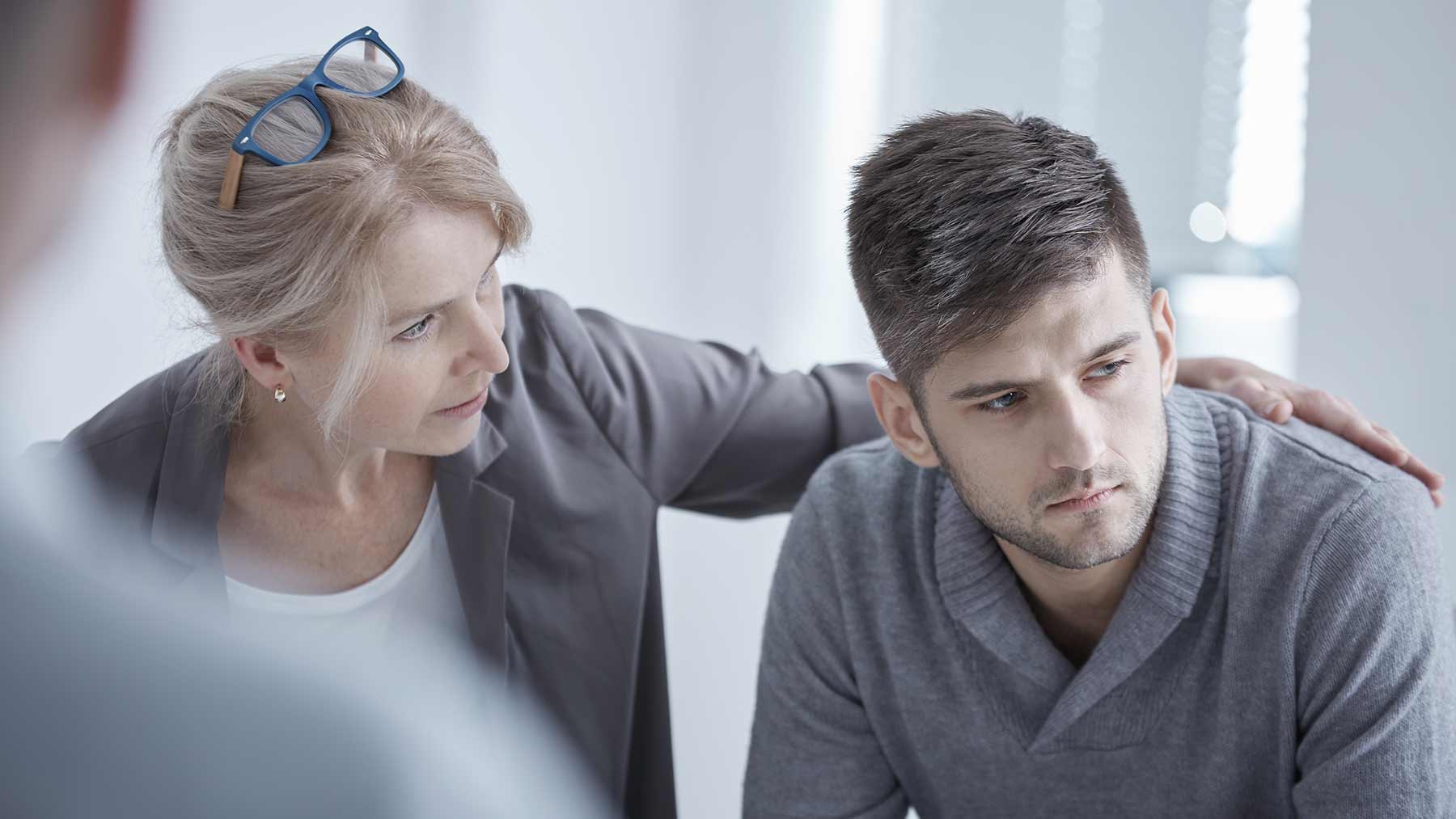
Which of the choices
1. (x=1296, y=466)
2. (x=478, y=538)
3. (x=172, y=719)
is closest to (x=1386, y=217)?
(x=1296, y=466)

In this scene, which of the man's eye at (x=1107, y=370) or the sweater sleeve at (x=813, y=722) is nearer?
the man's eye at (x=1107, y=370)

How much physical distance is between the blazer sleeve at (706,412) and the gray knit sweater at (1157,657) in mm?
97

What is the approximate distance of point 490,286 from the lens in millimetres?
991

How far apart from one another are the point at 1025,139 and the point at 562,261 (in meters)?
0.79

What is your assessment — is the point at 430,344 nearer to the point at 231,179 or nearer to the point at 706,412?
the point at 231,179

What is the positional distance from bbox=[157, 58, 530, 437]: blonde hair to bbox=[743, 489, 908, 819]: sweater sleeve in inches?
14.8

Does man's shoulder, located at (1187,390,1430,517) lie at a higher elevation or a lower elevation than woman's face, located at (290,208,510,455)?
lower

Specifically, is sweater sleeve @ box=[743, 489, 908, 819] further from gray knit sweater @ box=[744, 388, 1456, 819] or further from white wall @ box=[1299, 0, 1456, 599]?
white wall @ box=[1299, 0, 1456, 599]

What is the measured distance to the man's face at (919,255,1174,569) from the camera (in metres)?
0.86

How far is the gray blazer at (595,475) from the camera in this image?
1085 mm

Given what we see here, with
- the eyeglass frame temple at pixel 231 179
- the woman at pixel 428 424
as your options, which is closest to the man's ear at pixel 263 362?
the woman at pixel 428 424

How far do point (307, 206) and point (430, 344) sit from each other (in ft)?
0.41

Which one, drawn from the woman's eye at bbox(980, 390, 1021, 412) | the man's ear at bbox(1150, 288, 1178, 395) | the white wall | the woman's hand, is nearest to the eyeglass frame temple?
the woman's eye at bbox(980, 390, 1021, 412)

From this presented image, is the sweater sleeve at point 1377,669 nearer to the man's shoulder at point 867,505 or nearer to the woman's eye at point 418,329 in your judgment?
the man's shoulder at point 867,505
